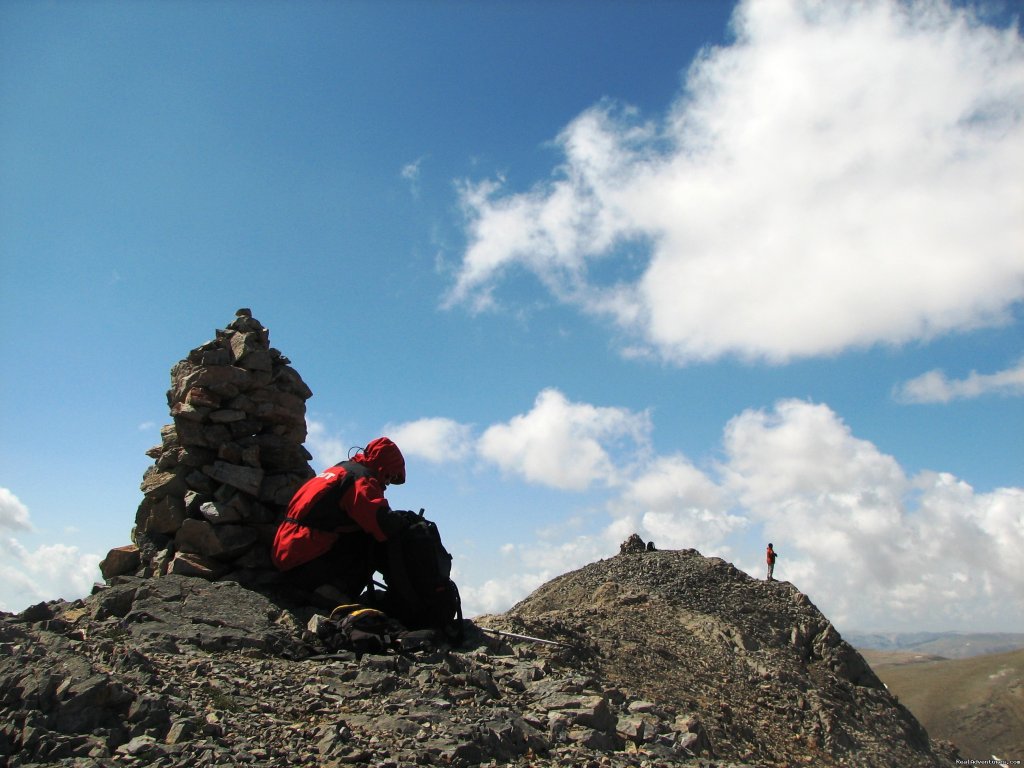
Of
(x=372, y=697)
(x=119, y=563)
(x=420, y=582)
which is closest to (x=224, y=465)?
(x=119, y=563)

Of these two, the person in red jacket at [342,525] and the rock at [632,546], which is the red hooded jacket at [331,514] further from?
the rock at [632,546]

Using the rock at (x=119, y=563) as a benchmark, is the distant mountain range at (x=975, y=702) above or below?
below

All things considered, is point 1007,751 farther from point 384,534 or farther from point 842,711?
point 384,534

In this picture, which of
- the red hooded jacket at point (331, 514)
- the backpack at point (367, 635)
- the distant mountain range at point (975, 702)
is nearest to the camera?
the backpack at point (367, 635)

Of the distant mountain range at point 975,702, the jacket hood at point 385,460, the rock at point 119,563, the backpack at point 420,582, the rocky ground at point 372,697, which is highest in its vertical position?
the jacket hood at point 385,460

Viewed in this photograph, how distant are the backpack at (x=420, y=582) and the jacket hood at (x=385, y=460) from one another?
3.10ft

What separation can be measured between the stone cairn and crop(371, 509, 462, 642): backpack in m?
2.16

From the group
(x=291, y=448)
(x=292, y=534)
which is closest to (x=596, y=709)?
(x=292, y=534)

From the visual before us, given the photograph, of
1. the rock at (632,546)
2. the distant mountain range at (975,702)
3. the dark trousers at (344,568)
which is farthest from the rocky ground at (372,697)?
the distant mountain range at (975,702)

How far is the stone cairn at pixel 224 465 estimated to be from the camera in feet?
35.1

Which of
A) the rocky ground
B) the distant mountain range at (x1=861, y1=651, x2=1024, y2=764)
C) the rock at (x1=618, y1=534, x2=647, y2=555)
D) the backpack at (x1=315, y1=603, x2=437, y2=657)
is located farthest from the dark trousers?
the distant mountain range at (x1=861, y1=651, x2=1024, y2=764)

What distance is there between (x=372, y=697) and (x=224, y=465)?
17.8 ft

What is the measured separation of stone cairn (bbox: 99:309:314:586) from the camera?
10.7 meters

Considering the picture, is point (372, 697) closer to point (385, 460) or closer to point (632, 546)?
point (385, 460)
